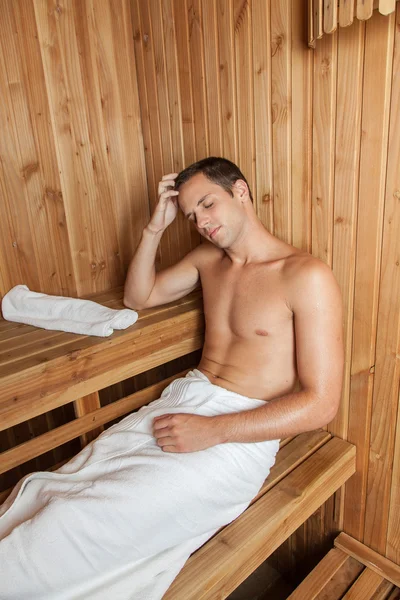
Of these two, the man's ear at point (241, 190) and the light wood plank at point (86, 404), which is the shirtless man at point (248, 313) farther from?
the light wood plank at point (86, 404)

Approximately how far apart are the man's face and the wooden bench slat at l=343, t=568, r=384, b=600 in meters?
1.34

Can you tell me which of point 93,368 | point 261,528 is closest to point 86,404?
point 93,368

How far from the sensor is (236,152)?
1.83 metres

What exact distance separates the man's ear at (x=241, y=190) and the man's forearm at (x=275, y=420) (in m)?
0.68

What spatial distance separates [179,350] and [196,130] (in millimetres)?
955

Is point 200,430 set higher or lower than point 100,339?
lower

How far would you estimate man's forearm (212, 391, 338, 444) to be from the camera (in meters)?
1.37

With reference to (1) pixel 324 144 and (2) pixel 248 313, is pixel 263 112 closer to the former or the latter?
(1) pixel 324 144

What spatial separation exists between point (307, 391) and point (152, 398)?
2.48 ft

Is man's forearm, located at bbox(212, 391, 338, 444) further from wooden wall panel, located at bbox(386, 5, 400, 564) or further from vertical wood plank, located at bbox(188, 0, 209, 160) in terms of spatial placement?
vertical wood plank, located at bbox(188, 0, 209, 160)

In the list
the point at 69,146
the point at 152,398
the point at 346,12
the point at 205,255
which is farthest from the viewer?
the point at 69,146

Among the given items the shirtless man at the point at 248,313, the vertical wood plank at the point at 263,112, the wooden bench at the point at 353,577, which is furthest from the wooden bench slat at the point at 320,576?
the vertical wood plank at the point at 263,112

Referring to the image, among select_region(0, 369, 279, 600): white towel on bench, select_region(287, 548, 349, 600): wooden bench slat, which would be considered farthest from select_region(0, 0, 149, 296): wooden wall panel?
select_region(287, 548, 349, 600): wooden bench slat

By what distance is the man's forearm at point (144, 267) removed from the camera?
71.7 inches
